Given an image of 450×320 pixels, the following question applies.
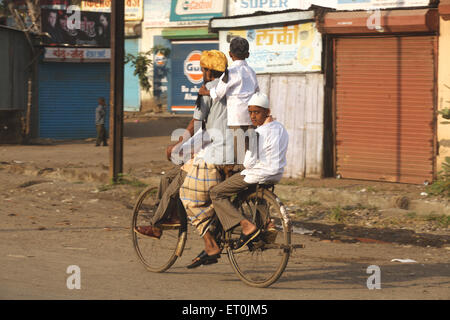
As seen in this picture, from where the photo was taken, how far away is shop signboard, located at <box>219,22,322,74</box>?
15461 millimetres

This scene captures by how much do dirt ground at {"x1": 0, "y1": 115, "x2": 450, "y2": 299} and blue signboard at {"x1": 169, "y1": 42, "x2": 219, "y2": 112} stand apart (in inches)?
636

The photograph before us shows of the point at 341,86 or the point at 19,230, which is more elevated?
the point at 341,86

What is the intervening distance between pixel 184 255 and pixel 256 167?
2126 mm

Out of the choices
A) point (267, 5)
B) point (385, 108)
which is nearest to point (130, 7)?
point (267, 5)

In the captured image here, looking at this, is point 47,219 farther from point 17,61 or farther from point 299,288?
point 17,61

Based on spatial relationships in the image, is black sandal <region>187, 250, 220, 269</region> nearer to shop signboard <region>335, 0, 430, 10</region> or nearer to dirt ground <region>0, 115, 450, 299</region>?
dirt ground <region>0, 115, 450, 299</region>

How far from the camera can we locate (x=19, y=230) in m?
9.55

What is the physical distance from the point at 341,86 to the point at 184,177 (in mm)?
8819

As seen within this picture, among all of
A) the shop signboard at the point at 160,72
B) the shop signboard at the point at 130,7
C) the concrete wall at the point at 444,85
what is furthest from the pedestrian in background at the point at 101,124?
the concrete wall at the point at 444,85

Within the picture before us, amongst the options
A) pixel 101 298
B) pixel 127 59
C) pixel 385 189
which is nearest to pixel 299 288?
pixel 101 298

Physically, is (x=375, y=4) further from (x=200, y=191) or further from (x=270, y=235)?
(x=270, y=235)

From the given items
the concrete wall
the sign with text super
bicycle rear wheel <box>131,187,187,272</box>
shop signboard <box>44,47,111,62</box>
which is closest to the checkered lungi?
bicycle rear wheel <box>131,187,187,272</box>

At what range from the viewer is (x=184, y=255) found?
825 cm
